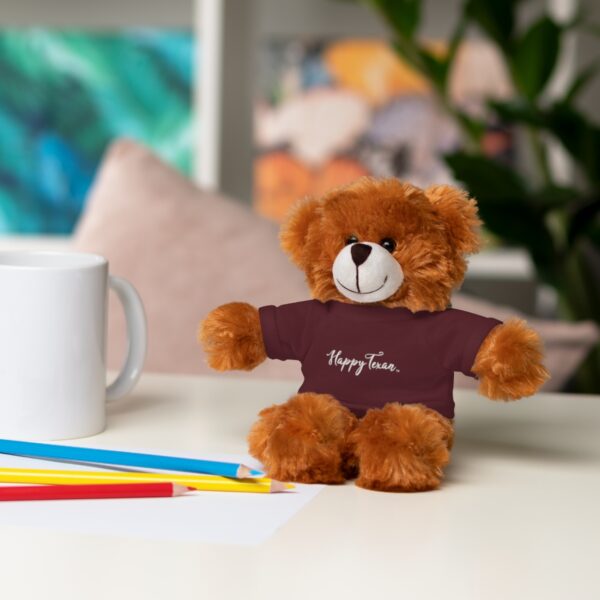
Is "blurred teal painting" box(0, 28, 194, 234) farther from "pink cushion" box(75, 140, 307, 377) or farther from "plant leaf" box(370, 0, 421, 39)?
"pink cushion" box(75, 140, 307, 377)

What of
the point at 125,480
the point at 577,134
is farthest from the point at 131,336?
the point at 577,134

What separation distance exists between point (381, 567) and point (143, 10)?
5.85 feet

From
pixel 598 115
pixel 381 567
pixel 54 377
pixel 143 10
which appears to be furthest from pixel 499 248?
pixel 381 567

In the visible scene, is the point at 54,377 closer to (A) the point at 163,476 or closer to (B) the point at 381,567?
(A) the point at 163,476

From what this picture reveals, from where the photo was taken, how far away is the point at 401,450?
1.75 ft

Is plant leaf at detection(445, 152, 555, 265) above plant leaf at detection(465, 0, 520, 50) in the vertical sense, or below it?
below

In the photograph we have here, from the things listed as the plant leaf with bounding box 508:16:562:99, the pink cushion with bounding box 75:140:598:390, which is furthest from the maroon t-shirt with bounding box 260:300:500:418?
the plant leaf with bounding box 508:16:562:99

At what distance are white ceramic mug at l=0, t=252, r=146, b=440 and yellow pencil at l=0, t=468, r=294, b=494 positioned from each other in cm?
10

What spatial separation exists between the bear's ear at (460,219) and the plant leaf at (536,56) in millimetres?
1153

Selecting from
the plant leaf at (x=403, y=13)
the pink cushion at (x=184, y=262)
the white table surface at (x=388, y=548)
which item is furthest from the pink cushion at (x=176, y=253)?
the plant leaf at (x=403, y=13)

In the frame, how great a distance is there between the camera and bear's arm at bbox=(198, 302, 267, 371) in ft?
1.91

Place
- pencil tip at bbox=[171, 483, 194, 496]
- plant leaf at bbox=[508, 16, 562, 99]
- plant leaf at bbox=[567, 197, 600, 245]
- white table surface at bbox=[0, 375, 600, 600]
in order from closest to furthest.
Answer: white table surface at bbox=[0, 375, 600, 600]
pencil tip at bbox=[171, 483, 194, 496]
plant leaf at bbox=[567, 197, 600, 245]
plant leaf at bbox=[508, 16, 562, 99]

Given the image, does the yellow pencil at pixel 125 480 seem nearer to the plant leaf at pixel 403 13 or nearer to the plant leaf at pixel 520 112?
the plant leaf at pixel 520 112

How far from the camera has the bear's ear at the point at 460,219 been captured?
22.4 inches
